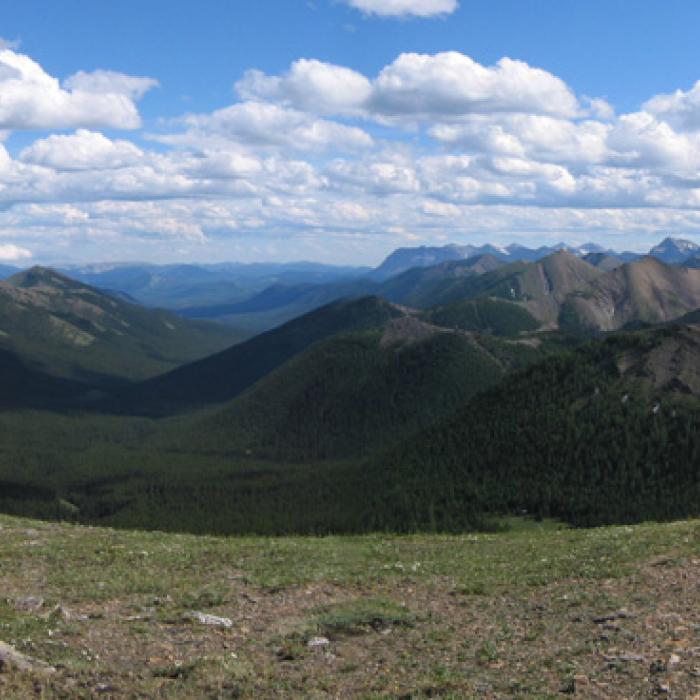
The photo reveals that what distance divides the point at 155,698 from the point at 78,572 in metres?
17.9

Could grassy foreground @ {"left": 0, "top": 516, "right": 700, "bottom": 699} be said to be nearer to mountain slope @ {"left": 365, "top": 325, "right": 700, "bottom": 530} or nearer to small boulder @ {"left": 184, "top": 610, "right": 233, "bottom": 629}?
small boulder @ {"left": 184, "top": 610, "right": 233, "bottom": 629}

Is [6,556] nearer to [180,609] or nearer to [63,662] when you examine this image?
[180,609]

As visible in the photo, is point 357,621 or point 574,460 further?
point 574,460

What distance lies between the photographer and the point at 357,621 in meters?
25.8

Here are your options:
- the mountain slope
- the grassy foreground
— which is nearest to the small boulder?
the grassy foreground

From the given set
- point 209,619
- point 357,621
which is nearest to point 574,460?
point 357,621

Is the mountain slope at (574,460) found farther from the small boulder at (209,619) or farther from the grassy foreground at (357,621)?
the small boulder at (209,619)

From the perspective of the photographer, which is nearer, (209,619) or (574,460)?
(209,619)

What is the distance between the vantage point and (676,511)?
411ft

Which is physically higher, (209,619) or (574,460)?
(209,619)

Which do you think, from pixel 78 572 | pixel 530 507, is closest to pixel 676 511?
pixel 530 507

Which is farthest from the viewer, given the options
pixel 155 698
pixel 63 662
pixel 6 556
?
pixel 6 556

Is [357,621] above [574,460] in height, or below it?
above

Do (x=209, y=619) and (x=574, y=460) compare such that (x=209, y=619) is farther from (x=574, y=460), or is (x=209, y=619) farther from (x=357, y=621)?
(x=574, y=460)
